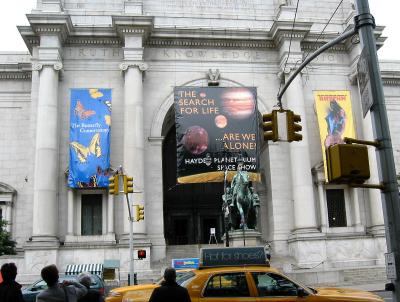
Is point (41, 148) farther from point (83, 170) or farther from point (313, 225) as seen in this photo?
point (313, 225)

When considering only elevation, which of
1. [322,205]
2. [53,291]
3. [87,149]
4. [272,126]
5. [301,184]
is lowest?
[53,291]

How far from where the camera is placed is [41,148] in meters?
31.3

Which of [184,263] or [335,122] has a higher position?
[335,122]

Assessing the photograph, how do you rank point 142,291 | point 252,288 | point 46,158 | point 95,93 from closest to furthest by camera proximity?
1. point 252,288
2. point 142,291
3. point 46,158
4. point 95,93

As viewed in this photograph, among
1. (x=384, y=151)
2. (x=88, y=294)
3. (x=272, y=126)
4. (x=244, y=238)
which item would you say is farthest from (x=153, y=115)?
(x=384, y=151)

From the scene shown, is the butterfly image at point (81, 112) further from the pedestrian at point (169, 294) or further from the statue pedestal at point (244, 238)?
the pedestrian at point (169, 294)

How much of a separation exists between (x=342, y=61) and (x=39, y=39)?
2165 cm

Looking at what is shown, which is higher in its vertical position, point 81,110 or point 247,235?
point 81,110

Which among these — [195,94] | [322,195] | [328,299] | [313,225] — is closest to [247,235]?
[313,225]

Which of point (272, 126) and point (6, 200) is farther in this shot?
point (6, 200)

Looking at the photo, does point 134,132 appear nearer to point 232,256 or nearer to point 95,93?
point 95,93

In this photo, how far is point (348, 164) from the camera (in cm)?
691

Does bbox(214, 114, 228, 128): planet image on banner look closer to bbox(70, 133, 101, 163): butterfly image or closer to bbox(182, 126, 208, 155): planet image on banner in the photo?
bbox(182, 126, 208, 155): planet image on banner

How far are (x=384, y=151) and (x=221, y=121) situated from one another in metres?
26.2
